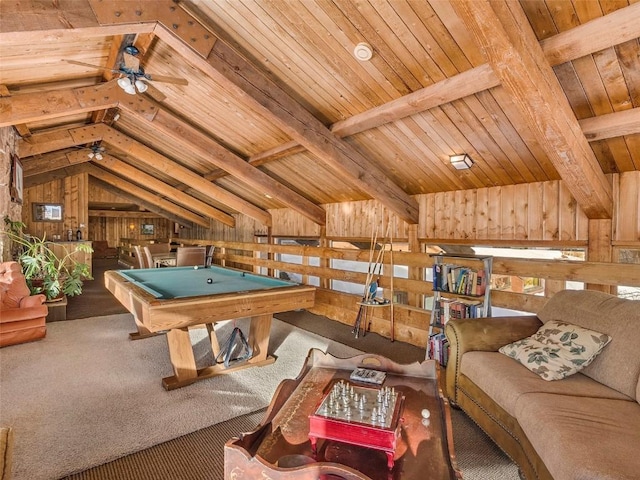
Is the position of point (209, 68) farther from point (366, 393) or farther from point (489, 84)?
point (366, 393)

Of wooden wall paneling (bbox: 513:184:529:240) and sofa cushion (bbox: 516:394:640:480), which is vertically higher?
wooden wall paneling (bbox: 513:184:529:240)

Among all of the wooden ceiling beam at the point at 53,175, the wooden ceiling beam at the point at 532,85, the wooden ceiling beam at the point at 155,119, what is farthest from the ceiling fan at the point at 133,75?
the wooden ceiling beam at the point at 53,175

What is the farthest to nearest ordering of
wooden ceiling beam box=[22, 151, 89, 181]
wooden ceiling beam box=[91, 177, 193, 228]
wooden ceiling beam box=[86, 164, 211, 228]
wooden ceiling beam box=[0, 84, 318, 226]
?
wooden ceiling beam box=[91, 177, 193, 228]
wooden ceiling beam box=[86, 164, 211, 228]
wooden ceiling beam box=[22, 151, 89, 181]
wooden ceiling beam box=[0, 84, 318, 226]

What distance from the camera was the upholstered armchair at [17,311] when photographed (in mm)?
3971

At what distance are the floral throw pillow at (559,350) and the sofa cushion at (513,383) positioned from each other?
51 mm

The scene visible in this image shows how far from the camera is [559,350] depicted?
2.14 m

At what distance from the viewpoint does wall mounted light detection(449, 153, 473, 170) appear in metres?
3.71

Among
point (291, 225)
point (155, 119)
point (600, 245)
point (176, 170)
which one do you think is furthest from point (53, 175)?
point (600, 245)

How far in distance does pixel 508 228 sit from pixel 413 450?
327 cm

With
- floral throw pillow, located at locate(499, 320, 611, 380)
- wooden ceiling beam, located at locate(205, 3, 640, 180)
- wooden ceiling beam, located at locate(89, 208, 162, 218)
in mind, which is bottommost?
floral throw pillow, located at locate(499, 320, 611, 380)

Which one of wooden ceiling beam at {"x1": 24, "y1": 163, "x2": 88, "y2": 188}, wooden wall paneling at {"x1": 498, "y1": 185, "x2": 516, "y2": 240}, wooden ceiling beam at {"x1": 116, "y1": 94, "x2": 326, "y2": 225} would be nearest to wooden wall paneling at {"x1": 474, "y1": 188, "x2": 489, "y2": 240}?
wooden wall paneling at {"x1": 498, "y1": 185, "x2": 516, "y2": 240}

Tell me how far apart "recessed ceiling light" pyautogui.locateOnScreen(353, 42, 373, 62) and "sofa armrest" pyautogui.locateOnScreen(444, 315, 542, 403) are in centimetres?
224

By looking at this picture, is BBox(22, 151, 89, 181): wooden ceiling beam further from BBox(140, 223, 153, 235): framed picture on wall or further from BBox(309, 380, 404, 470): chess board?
BBox(309, 380, 404, 470): chess board

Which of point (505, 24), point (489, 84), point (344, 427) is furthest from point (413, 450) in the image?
point (489, 84)
